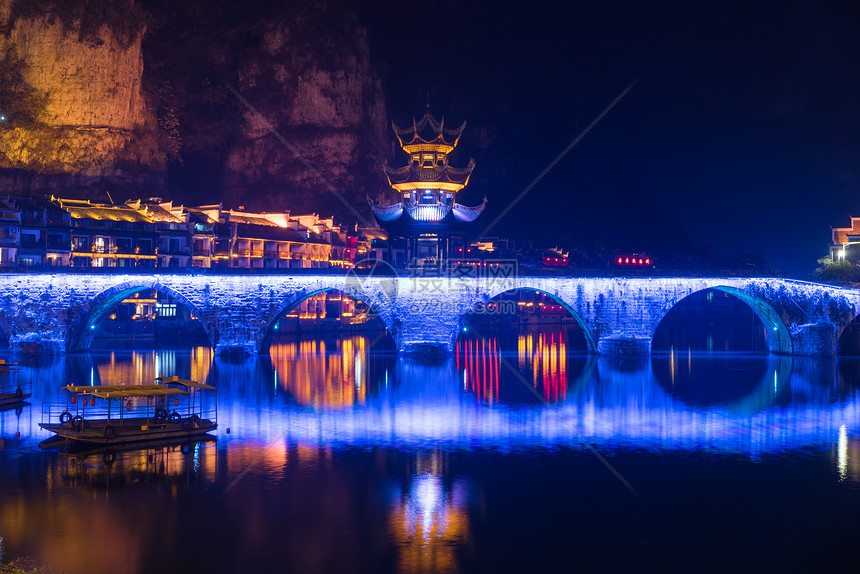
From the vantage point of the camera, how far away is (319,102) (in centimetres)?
8012

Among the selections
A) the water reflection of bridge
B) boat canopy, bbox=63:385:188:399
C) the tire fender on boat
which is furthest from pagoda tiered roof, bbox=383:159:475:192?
the tire fender on boat

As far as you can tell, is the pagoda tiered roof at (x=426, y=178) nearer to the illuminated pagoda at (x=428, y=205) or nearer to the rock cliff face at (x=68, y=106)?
the illuminated pagoda at (x=428, y=205)

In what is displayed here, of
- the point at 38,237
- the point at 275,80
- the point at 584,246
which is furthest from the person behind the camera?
the point at 584,246

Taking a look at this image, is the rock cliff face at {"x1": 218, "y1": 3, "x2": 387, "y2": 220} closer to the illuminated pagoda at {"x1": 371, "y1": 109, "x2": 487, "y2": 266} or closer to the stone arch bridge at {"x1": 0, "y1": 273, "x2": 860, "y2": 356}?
the illuminated pagoda at {"x1": 371, "y1": 109, "x2": 487, "y2": 266}

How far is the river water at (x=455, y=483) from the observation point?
15188 millimetres

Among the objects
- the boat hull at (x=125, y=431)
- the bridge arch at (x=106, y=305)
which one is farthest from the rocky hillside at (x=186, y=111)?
the boat hull at (x=125, y=431)

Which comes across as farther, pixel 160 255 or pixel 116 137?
pixel 116 137

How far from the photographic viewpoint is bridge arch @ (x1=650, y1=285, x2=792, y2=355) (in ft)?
144

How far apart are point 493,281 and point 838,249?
3270 centimetres

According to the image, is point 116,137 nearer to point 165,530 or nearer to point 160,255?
point 160,255

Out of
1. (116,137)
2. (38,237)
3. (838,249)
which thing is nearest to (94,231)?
(38,237)

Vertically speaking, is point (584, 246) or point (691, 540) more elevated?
point (584, 246)

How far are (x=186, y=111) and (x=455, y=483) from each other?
2658 inches

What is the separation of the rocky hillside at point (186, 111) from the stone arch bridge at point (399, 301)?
26.7 m
